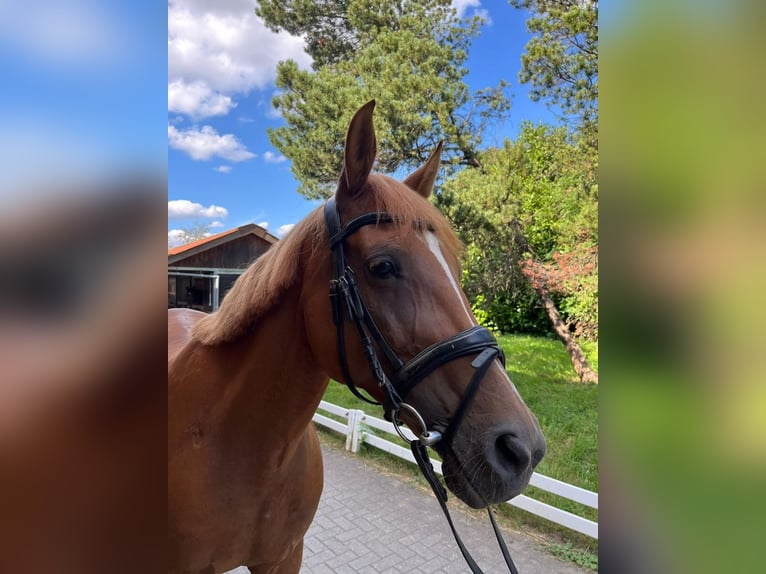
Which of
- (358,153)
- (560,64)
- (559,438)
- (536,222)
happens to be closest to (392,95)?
(560,64)

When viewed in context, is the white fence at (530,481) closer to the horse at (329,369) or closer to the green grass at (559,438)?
Result: the green grass at (559,438)

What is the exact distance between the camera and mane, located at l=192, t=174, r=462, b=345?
1.31m

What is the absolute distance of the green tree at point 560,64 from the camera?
6082mm

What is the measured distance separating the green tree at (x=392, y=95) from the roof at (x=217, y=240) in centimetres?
304

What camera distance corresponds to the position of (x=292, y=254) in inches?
56.3

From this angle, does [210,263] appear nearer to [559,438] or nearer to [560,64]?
[560,64]

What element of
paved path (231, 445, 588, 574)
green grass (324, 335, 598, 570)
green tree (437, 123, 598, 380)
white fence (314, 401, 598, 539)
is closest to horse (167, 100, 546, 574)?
paved path (231, 445, 588, 574)

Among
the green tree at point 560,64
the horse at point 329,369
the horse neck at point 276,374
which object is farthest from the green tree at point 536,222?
the horse neck at point 276,374
